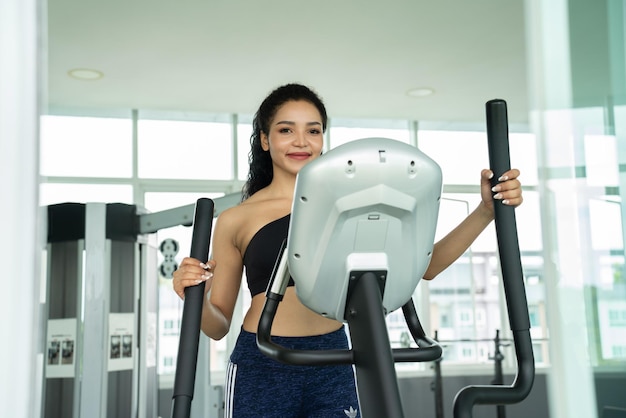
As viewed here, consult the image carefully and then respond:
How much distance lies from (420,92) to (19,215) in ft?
15.3

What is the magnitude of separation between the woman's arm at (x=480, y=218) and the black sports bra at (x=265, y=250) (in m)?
0.31

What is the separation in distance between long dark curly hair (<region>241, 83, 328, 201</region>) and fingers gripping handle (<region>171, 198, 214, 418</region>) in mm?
453

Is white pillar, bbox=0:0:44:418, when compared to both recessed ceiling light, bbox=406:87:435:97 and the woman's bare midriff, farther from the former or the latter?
recessed ceiling light, bbox=406:87:435:97

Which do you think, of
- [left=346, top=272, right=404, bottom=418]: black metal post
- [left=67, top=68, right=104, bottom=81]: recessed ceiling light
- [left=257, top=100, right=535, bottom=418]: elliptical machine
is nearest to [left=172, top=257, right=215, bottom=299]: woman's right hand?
[left=257, top=100, right=535, bottom=418]: elliptical machine

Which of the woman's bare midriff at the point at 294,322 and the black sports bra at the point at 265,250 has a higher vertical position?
the black sports bra at the point at 265,250

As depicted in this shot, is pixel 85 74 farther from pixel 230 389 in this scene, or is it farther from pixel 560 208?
pixel 560 208

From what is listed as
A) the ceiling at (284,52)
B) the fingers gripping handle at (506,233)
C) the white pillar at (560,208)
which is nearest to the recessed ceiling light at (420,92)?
the ceiling at (284,52)

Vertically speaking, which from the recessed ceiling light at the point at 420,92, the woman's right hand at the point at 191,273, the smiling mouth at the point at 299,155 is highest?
the recessed ceiling light at the point at 420,92

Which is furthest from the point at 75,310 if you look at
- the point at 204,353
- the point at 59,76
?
the point at 59,76

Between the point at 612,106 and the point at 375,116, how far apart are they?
5.00 meters

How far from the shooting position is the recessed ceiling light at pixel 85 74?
512 centimetres

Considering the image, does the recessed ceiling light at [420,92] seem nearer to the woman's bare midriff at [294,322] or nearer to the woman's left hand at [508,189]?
the woman's bare midriff at [294,322]

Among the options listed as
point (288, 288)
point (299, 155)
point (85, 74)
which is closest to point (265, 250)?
point (288, 288)

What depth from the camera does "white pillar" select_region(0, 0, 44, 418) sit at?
4.93 feet
